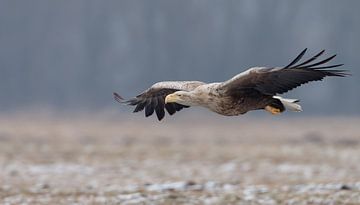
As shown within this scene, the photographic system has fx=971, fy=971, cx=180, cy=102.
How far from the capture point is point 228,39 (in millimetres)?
120812

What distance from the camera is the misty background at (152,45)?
113000mm

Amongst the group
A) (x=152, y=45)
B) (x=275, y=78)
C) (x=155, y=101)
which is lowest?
(x=275, y=78)

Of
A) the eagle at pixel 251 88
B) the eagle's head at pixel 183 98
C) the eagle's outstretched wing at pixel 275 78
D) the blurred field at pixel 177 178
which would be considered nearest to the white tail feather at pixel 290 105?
the eagle at pixel 251 88

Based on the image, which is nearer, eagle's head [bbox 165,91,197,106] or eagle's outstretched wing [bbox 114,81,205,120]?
eagle's head [bbox 165,91,197,106]

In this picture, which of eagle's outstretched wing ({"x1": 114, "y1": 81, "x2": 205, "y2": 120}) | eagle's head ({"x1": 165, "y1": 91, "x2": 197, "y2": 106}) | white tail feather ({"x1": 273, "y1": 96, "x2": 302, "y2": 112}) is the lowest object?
white tail feather ({"x1": 273, "y1": 96, "x2": 302, "y2": 112})

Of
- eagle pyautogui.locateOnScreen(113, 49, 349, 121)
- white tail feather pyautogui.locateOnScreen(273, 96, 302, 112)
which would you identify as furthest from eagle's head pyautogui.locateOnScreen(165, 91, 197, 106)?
white tail feather pyautogui.locateOnScreen(273, 96, 302, 112)

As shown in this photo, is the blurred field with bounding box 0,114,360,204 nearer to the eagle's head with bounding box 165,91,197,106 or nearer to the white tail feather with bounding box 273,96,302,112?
the white tail feather with bounding box 273,96,302,112

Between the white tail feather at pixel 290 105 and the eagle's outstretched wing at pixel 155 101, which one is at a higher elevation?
the eagle's outstretched wing at pixel 155 101

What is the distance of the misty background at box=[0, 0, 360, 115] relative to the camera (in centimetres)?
11300

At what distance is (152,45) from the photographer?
123 metres

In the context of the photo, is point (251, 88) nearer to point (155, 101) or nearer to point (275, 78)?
point (275, 78)

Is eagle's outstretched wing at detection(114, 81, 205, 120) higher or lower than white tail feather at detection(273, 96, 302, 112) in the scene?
higher

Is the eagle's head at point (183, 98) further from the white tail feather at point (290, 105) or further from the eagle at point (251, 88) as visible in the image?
the white tail feather at point (290, 105)

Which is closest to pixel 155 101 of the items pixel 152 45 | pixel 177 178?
pixel 177 178
